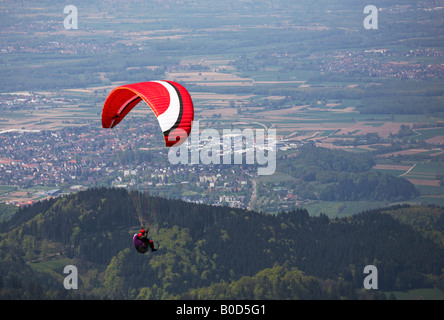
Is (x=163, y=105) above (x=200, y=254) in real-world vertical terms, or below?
above

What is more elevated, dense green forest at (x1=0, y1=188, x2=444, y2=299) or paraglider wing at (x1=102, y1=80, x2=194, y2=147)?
paraglider wing at (x1=102, y1=80, x2=194, y2=147)

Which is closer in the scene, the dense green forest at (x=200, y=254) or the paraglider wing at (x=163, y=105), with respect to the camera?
the paraglider wing at (x=163, y=105)

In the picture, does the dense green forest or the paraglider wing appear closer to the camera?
the paraglider wing

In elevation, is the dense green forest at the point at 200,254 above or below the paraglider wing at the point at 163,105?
below

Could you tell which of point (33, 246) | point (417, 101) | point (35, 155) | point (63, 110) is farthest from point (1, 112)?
point (33, 246)
